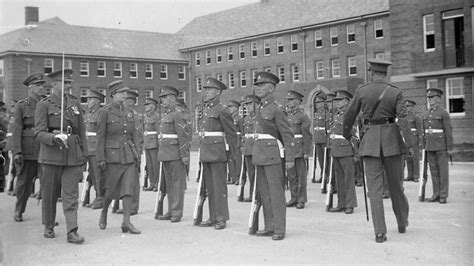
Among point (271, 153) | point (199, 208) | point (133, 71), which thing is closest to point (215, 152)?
point (199, 208)

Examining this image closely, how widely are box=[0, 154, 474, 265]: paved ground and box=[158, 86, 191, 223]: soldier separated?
12.2 inches

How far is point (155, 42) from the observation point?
63.1 meters

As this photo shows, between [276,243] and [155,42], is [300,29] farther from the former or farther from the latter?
[276,243]

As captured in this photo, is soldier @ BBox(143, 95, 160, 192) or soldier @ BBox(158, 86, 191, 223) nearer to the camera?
soldier @ BBox(158, 86, 191, 223)

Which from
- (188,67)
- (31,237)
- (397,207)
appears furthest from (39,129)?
(188,67)

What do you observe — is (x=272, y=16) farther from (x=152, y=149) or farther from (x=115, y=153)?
(x=115, y=153)

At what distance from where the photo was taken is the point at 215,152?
→ 369 inches

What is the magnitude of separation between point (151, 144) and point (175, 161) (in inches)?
170

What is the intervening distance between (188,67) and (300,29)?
17.2m

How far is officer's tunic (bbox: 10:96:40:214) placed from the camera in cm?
1044

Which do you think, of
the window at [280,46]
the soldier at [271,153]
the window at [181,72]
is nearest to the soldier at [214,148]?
the soldier at [271,153]

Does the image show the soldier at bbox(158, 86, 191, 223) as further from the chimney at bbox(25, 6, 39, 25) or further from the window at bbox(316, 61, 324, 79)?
the window at bbox(316, 61, 324, 79)

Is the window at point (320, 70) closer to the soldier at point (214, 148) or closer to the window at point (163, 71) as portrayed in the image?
the window at point (163, 71)

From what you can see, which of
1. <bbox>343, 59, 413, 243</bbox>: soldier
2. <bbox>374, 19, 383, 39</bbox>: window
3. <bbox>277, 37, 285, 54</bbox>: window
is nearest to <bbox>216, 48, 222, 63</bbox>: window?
<bbox>277, 37, 285, 54</bbox>: window
